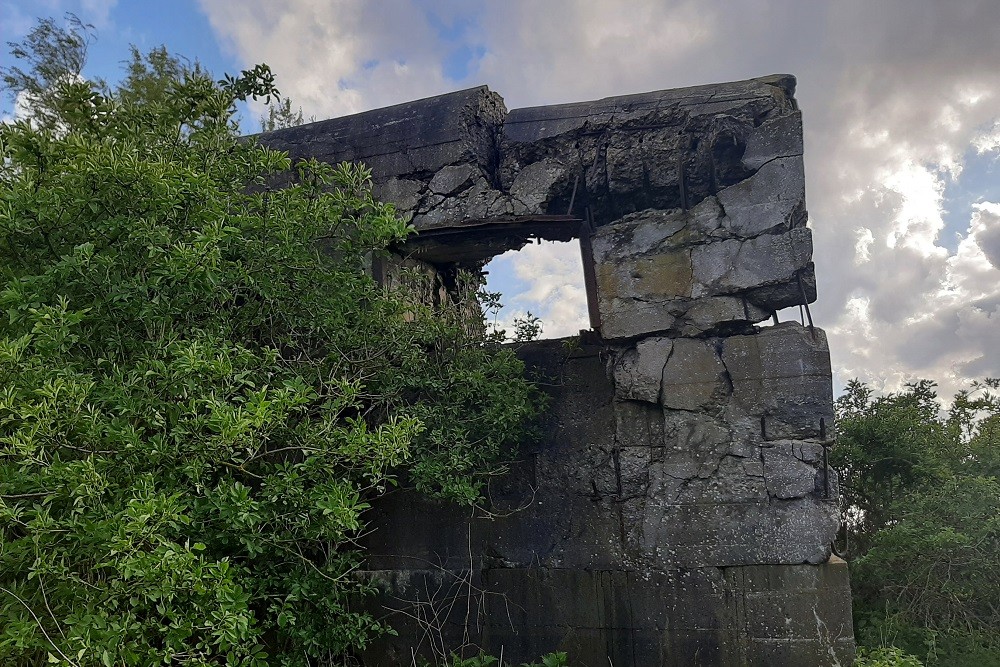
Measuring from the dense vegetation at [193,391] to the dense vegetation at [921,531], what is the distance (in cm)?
275

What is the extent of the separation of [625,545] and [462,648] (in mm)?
1078

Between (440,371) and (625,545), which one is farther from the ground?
(440,371)

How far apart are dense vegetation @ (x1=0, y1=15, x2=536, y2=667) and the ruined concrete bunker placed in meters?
0.38

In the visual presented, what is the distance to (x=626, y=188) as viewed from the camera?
160 inches

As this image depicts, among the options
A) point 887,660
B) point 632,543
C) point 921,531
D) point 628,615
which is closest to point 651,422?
point 632,543

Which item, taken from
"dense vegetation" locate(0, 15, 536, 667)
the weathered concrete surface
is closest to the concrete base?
the weathered concrete surface

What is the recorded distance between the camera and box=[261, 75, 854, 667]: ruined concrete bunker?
348 cm

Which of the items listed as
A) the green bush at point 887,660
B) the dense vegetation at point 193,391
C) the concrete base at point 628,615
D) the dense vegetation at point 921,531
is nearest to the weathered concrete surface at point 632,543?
the concrete base at point 628,615

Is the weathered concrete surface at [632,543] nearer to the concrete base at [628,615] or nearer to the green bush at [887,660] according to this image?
the concrete base at [628,615]

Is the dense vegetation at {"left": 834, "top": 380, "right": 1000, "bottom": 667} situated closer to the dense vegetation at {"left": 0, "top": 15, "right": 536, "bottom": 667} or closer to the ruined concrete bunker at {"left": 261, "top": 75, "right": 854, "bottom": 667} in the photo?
the ruined concrete bunker at {"left": 261, "top": 75, "right": 854, "bottom": 667}

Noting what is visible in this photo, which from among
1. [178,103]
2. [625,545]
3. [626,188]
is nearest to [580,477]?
[625,545]

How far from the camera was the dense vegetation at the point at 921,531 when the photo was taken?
436 cm

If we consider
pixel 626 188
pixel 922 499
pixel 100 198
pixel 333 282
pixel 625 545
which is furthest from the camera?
pixel 922 499

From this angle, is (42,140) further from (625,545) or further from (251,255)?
(625,545)
